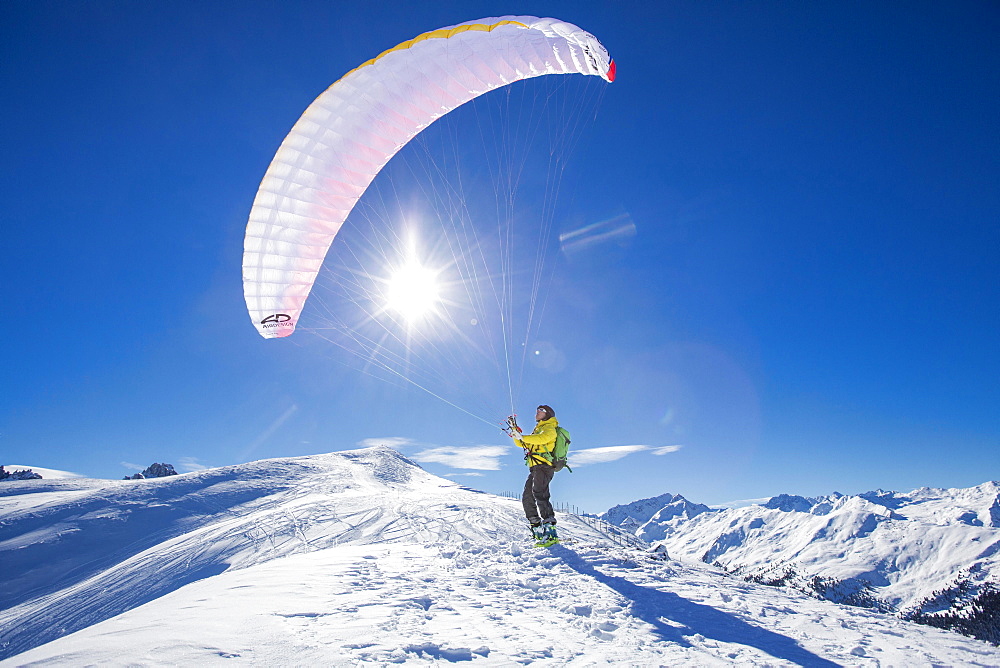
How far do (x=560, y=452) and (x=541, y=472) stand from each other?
54 cm

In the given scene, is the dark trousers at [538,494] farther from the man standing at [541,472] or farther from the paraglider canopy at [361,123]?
the paraglider canopy at [361,123]

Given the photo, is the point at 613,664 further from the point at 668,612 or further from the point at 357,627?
the point at 357,627

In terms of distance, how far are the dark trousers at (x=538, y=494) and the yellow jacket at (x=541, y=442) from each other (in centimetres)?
14

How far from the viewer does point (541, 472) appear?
9125 millimetres

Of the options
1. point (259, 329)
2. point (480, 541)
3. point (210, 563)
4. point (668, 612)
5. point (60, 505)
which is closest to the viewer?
point (668, 612)

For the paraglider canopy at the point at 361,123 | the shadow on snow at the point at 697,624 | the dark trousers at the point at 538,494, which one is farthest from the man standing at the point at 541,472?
the paraglider canopy at the point at 361,123

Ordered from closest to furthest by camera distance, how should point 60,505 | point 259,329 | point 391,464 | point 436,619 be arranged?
point 436,619, point 259,329, point 60,505, point 391,464

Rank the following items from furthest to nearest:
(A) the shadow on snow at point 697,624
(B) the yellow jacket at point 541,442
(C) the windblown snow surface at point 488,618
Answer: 1. (B) the yellow jacket at point 541,442
2. (A) the shadow on snow at point 697,624
3. (C) the windblown snow surface at point 488,618

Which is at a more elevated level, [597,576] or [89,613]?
[597,576]

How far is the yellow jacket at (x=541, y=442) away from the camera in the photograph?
29.4ft

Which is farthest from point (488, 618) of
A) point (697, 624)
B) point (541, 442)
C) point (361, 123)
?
point (361, 123)

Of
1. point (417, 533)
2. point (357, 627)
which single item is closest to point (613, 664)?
point (357, 627)

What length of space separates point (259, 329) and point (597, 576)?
9264mm

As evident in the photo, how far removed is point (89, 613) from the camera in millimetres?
13914
